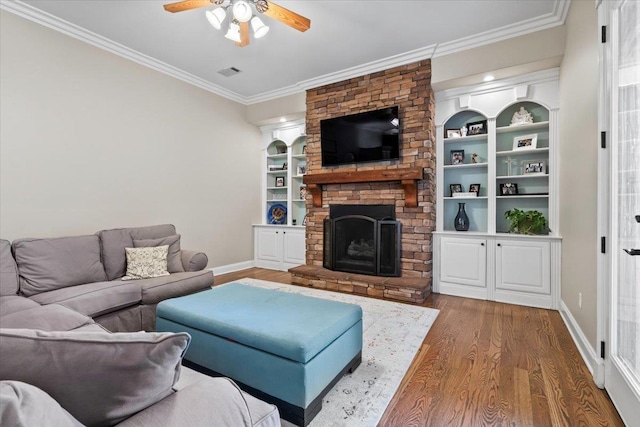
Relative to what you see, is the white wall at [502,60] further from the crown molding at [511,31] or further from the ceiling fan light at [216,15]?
the ceiling fan light at [216,15]

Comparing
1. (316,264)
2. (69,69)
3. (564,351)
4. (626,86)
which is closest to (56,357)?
(626,86)

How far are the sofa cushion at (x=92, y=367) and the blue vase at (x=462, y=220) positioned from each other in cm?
397

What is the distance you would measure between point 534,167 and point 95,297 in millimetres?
4755

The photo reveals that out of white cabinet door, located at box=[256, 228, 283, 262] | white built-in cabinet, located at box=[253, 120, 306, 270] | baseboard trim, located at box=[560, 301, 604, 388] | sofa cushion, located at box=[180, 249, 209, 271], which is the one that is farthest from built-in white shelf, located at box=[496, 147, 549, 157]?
sofa cushion, located at box=[180, 249, 209, 271]

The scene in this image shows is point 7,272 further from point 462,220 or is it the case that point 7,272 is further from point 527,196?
point 527,196

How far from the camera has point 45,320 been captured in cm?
179

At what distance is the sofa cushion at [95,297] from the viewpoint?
235cm

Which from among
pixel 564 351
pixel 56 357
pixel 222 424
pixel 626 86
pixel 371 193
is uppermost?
pixel 626 86

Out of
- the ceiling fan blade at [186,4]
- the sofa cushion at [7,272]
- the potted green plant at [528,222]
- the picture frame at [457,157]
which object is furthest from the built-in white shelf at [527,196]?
the sofa cushion at [7,272]

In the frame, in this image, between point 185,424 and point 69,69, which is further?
point 69,69

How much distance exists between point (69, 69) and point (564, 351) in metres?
5.41

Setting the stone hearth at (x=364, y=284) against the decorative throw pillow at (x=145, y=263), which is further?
the stone hearth at (x=364, y=284)

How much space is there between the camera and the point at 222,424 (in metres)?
0.73

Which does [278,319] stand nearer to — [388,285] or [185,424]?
[185,424]
